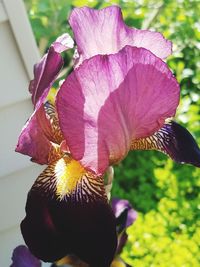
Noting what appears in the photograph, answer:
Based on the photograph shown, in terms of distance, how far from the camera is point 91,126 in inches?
41.0

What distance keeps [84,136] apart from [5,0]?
667 millimetres

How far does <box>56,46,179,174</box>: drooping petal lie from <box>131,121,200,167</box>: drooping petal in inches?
4.8

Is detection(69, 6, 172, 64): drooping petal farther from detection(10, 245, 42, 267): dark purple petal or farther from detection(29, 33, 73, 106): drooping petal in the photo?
detection(10, 245, 42, 267): dark purple petal

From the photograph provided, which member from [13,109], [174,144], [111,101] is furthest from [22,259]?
[111,101]

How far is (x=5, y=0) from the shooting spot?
1.56 m

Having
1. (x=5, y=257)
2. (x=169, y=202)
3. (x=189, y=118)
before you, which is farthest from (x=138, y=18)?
(x=5, y=257)

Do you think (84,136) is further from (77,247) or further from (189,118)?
(189,118)

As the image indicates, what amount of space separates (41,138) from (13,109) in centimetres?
53

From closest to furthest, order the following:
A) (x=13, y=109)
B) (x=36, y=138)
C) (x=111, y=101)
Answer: (x=111, y=101), (x=36, y=138), (x=13, y=109)

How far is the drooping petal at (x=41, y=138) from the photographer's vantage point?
1115mm

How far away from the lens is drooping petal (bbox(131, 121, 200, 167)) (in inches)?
47.7

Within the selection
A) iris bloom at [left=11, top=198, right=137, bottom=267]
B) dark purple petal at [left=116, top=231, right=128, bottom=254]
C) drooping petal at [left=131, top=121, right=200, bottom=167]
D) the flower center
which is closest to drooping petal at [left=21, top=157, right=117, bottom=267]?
the flower center

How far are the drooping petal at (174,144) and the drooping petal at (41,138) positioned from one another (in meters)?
0.17

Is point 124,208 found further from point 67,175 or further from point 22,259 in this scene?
point 67,175
